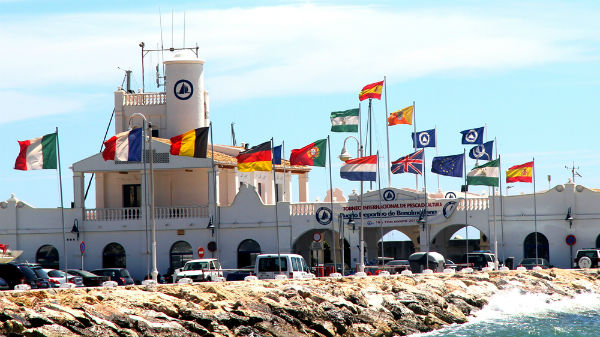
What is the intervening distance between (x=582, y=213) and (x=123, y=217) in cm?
2363

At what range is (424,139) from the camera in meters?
56.9

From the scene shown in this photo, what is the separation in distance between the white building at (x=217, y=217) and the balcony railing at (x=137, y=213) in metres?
0.06

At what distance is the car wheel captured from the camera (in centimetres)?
5141

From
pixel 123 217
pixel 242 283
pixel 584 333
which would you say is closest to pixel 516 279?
pixel 584 333

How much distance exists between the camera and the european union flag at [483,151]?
175 feet

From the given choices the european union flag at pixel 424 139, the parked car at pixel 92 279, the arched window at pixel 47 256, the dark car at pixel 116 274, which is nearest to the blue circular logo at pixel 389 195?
the european union flag at pixel 424 139

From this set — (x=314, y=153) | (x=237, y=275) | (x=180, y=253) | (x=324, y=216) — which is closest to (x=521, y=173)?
(x=324, y=216)

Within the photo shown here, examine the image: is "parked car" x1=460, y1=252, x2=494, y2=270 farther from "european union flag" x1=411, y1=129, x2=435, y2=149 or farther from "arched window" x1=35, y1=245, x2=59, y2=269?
"arched window" x1=35, y1=245, x2=59, y2=269

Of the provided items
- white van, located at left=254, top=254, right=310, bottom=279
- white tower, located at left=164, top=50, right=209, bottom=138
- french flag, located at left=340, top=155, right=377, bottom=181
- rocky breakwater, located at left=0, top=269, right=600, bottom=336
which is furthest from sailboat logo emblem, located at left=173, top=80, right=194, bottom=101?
rocky breakwater, located at left=0, top=269, right=600, bottom=336

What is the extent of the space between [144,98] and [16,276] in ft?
92.9

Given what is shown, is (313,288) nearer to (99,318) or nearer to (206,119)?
(99,318)

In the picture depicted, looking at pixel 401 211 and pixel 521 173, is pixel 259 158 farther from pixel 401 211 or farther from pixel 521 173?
pixel 521 173

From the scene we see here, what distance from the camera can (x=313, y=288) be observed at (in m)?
38.6

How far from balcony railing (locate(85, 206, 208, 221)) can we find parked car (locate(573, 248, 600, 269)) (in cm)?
1898
